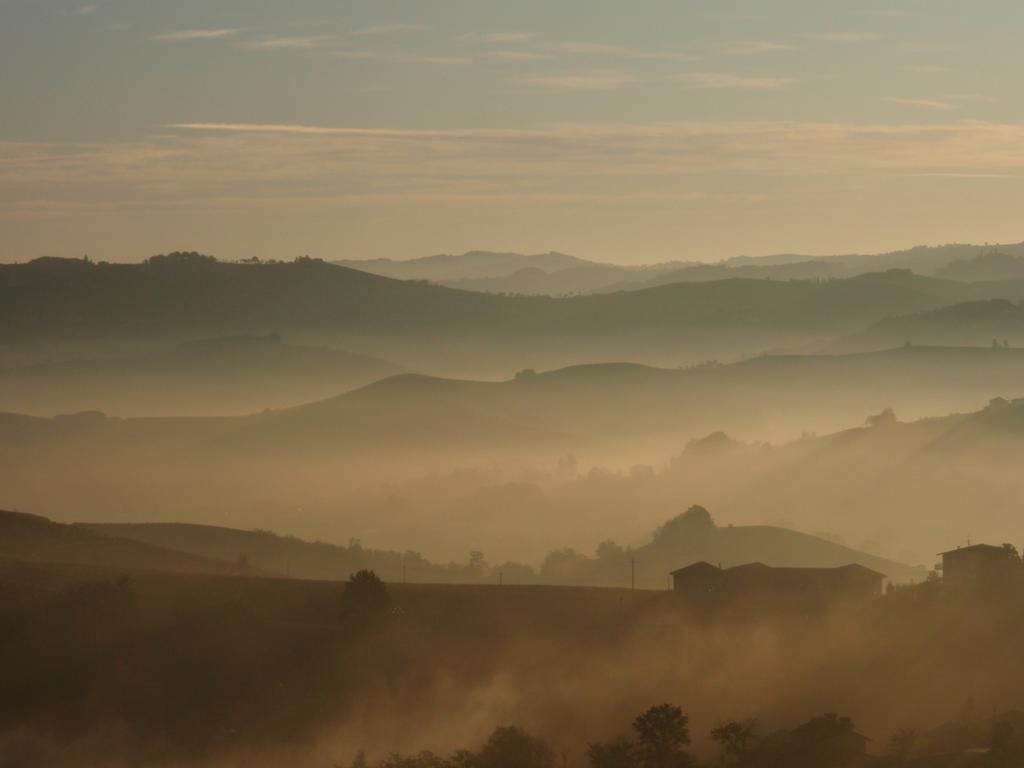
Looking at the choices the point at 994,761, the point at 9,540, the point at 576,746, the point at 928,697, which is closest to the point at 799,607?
the point at 928,697

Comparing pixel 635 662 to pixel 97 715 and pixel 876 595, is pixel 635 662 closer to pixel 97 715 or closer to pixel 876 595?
pixel 876 595

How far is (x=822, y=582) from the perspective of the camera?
411 ft

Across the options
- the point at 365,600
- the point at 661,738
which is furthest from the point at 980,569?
the point at 661,738

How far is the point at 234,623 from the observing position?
122312mm

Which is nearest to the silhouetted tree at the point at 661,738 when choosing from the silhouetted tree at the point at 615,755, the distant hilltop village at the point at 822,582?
the silhouetted tree at the point at 615,755

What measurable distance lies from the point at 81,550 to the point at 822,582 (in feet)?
198

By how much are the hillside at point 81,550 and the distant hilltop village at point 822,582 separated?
4233 centimetres

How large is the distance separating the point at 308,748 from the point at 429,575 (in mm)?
83988

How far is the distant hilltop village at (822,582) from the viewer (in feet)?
398

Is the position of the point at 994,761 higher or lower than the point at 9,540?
lower

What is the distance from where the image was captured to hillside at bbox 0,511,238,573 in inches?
5768

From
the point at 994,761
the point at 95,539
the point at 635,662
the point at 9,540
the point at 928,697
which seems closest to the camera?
the point at 994,761

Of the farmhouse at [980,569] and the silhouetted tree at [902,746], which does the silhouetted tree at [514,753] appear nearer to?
the silhouetted tree at [902,746]

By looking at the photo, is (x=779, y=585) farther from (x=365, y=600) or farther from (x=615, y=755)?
(x=615, y=755)
